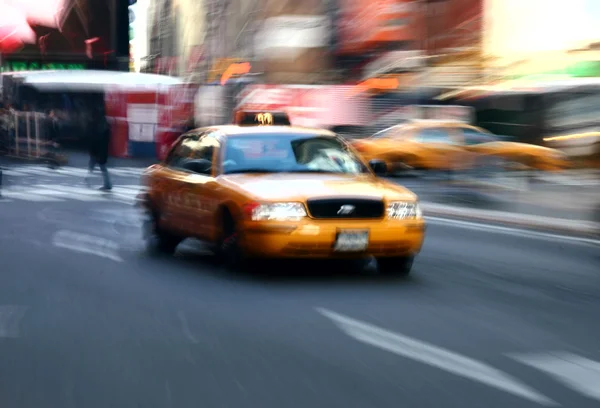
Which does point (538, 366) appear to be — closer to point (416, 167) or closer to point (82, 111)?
point (416, 167)

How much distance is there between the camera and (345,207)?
Result: 31.3 feet

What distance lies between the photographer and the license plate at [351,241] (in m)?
9.47

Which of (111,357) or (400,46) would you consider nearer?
(111,357)

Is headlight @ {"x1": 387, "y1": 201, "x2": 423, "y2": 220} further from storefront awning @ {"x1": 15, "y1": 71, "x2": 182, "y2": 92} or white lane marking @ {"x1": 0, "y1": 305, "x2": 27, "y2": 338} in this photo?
storefront awning @ {"x1": 15, "y1": 71, "x2": 182, "y2": 92}

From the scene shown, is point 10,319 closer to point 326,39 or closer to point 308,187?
point 308,187

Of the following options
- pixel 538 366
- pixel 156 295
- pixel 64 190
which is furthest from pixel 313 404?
pixel 64 190

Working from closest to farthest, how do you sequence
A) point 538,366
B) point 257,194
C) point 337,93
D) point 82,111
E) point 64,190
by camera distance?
1. point 538,366
2. point 257,194
3. point 64,190
4. point 337,93
5. point 82,111

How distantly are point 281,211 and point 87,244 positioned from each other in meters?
4.30

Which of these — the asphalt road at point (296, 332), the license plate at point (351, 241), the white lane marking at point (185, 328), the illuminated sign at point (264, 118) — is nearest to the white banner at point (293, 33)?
the illuminated sign at point (264, 118)

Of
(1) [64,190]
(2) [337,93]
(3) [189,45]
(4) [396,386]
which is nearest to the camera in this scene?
(4) [396,386]

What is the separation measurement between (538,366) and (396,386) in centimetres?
101

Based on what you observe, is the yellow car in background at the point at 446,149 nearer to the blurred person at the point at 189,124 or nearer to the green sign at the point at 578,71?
the green sign at the point at 578,71

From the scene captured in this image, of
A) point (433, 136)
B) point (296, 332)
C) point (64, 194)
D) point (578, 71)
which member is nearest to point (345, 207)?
point (296, 332)

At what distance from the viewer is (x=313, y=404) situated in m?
5.27
